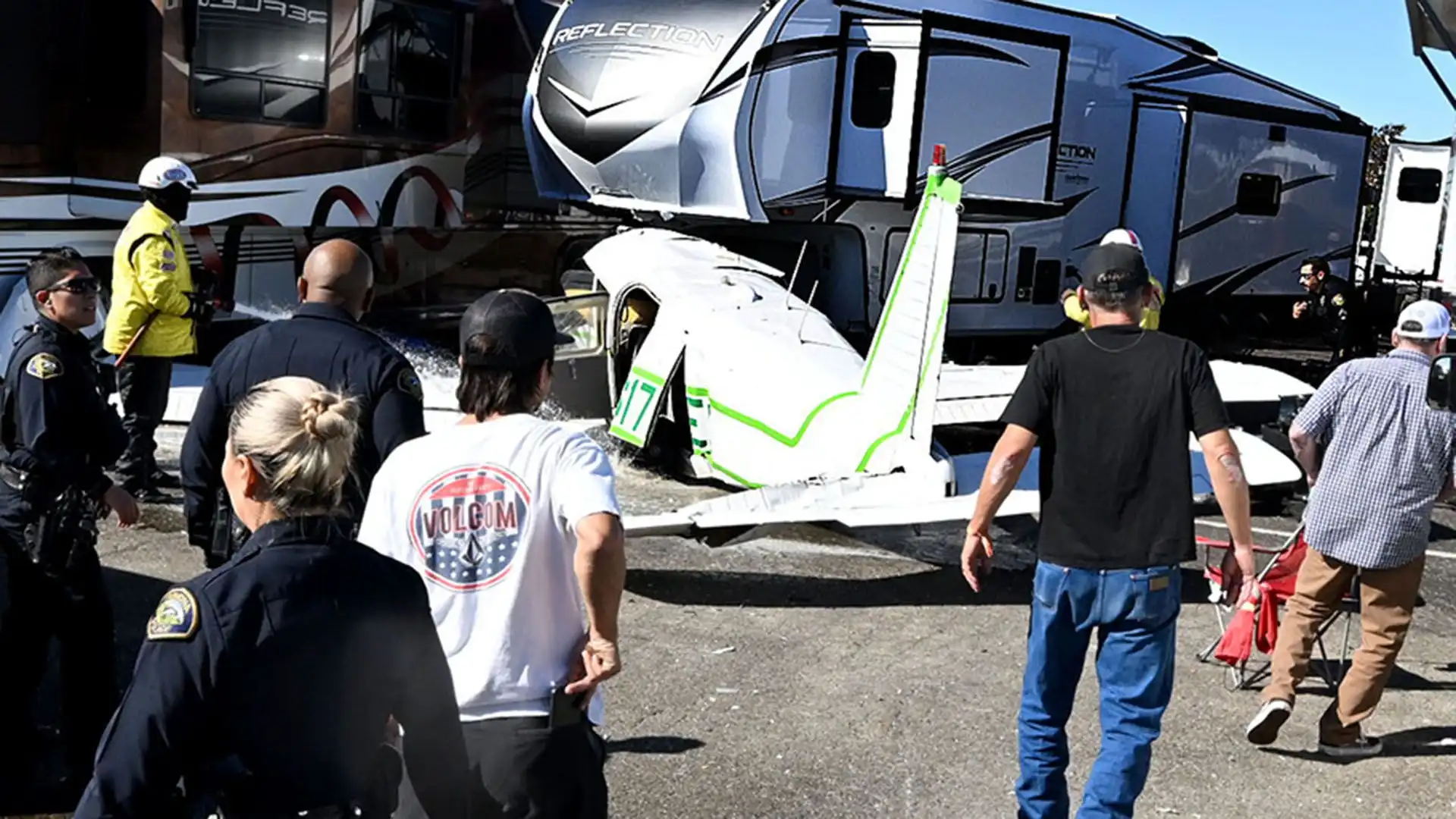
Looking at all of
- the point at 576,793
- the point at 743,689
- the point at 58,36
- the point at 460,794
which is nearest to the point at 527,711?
the point at 576,793

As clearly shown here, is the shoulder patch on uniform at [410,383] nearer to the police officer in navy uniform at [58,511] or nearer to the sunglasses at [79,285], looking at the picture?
the police officer in navy uniform at [58,511]

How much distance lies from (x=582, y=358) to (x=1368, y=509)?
18.0 feet

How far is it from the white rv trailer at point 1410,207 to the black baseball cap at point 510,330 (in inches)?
718

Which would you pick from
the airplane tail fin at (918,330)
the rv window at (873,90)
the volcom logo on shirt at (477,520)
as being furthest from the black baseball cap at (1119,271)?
the rv window at (873,90)

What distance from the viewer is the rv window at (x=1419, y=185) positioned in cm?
1900

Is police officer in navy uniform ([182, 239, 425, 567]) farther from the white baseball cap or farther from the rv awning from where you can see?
the rv awning

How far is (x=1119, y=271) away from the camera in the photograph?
161 inches

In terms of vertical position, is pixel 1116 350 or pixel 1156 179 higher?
pixel 1156 179

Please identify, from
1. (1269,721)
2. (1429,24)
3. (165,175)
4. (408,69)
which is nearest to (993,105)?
(1429,24)

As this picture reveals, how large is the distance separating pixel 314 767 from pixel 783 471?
17.6 feet

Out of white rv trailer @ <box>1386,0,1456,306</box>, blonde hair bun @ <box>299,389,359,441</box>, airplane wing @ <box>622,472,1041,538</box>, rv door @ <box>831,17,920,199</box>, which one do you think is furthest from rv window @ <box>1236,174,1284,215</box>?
blonde hair bun @ <box>299,389,359,441</box>

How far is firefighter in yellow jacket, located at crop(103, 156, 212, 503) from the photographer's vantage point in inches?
306

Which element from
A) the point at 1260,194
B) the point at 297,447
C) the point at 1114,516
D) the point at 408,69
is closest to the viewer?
the point at 297,447

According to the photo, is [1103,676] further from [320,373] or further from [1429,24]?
[1429,24]
